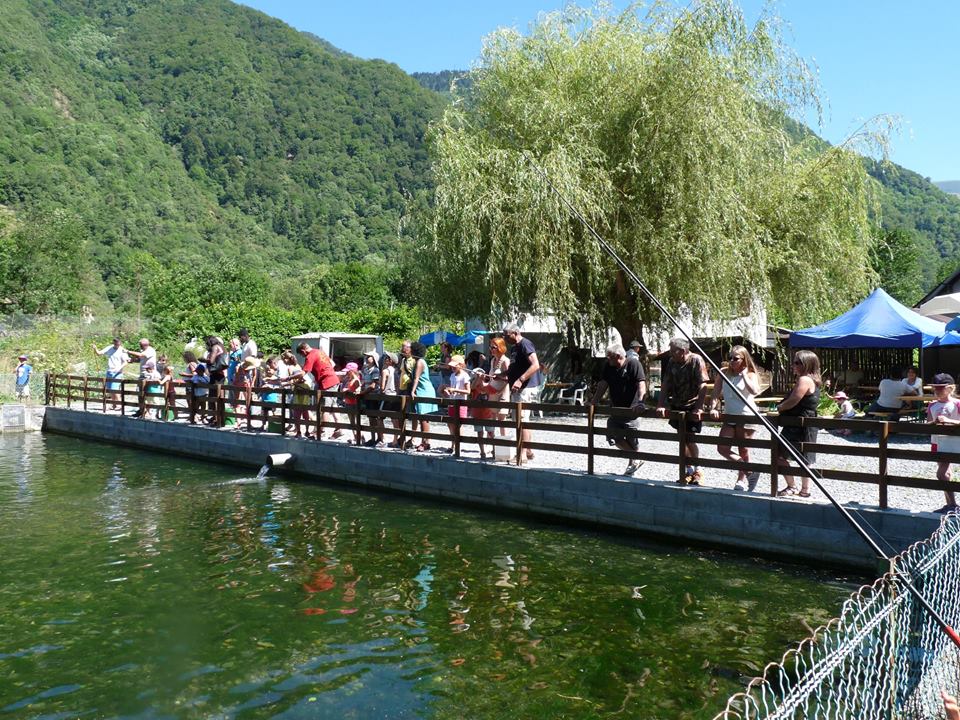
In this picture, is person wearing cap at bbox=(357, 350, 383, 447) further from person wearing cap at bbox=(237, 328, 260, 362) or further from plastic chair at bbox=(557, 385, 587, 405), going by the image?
plastic chair at bbox=(557, 385, 587, 405)

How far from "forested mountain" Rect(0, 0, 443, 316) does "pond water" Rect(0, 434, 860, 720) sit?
7486 cm

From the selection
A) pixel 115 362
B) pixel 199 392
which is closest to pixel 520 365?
pixel 199 392

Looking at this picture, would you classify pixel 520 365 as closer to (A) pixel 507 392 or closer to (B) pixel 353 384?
(A) pixel 507 392

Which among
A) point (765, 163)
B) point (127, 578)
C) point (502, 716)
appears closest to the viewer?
point (502, 716)

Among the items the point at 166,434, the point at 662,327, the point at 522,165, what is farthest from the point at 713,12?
the point at 166,434

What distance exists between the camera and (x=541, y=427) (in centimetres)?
1181

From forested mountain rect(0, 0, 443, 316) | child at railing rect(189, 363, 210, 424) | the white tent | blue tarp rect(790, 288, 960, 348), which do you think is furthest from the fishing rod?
forested mountain rect(0, 0, 443, 316)

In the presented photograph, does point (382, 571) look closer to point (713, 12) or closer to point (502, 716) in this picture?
point (502, 716)

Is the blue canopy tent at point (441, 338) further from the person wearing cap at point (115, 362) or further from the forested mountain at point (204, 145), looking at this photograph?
the forested mountain at point (204, 145)

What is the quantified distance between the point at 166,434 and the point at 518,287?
8.56m

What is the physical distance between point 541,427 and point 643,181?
924 centimetres

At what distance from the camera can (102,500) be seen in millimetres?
13180

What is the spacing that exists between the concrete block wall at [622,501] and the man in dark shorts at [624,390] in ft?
1.96

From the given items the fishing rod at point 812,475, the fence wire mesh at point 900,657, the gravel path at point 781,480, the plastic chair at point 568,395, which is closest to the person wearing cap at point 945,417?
the gravel path at point 781,480
